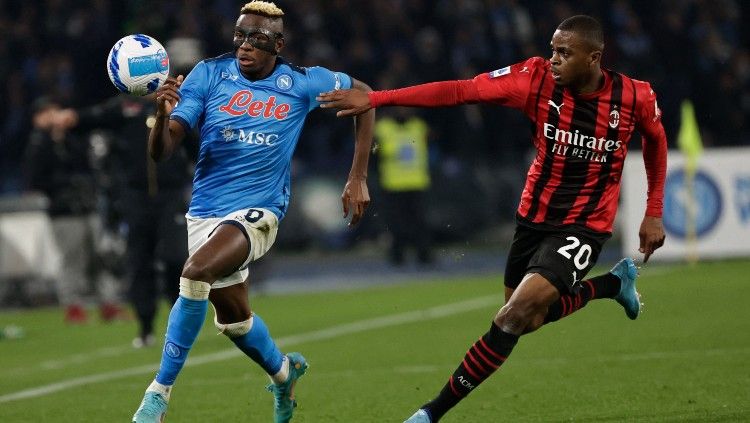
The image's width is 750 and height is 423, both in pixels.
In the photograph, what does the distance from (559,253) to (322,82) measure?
160 centimetres

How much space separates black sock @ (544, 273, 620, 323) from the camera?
796 centimetres

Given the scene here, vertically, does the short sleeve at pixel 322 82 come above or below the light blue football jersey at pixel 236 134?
above

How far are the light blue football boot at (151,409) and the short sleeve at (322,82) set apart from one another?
1.81m

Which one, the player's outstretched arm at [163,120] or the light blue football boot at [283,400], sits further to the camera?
the light blue football boot at [283,400]

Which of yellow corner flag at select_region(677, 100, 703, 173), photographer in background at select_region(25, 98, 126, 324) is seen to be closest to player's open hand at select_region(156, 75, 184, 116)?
photographer in background at select_region(25, 98, 126, 324)

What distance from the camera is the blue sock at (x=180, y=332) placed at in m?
7.22

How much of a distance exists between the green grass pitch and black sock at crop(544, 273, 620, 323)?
1.77 feet

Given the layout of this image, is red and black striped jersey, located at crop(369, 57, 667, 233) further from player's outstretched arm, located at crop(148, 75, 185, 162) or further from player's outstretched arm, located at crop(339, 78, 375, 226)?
player's outstretched arm, located at crop(148, 75, 185, 162)

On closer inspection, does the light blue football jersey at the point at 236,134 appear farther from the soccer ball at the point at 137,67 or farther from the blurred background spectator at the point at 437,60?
the blurred background spectator at the point at 437,60

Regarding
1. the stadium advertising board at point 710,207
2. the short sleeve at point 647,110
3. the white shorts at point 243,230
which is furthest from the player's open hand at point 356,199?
the stadium advertising board at point 710,207

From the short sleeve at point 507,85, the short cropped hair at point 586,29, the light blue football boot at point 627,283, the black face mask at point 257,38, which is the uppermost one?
the short cropped hair at point 586,29

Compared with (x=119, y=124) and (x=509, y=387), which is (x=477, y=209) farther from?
(x=509, y=387)

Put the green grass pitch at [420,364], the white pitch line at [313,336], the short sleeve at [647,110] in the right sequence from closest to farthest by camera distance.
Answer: the short sleeve at [647,110], the green grass pitch at [420,364], the white pitch line at [313,336]


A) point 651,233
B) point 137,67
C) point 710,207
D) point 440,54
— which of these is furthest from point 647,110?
point 440,54
